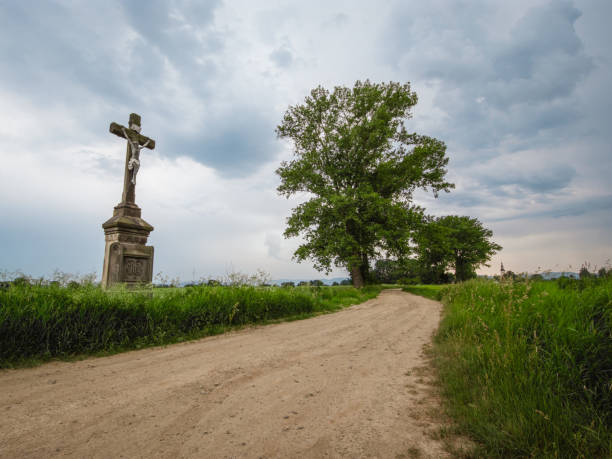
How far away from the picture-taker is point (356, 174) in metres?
23.1

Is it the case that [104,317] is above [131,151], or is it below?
below

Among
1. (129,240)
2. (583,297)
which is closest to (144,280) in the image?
(129,240)

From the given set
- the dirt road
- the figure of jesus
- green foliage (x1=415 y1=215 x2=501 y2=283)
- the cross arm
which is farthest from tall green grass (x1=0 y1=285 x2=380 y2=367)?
green foliage (x1=415 y1=215 x2=501 y2=283)

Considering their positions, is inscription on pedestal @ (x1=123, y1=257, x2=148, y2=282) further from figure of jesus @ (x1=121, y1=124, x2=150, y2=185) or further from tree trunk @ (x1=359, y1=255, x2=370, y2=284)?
tree trunk @ (x1=359, y1=255, x2=370, y2=284)

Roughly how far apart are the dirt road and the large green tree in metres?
15.0

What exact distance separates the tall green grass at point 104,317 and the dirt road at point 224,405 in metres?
0.52

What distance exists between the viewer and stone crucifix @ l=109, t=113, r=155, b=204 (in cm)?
1111

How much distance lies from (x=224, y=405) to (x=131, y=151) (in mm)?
11154

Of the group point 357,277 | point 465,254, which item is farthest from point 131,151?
point 465,254

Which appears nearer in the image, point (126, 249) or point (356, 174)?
point (126, 249)

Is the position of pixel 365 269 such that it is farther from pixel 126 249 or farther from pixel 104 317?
pixel 104 317

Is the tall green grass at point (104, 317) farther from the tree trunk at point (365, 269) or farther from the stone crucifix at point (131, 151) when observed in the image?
the tree trunk at point (365, 269)

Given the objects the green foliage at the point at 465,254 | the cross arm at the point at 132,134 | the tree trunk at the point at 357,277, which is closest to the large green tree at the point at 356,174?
the tree trunk at the point at 357,277

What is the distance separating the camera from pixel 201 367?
4816 mm
